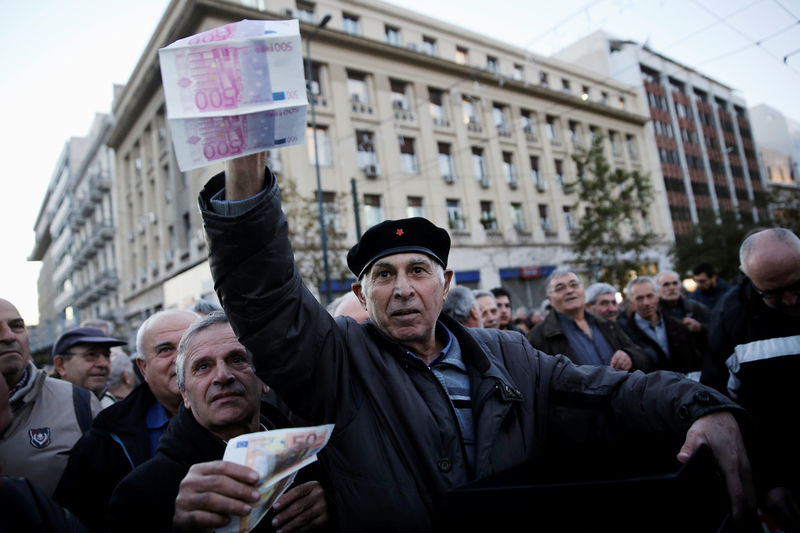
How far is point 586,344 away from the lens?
4938 millimetres

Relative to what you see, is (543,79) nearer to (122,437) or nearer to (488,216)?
(488,216)

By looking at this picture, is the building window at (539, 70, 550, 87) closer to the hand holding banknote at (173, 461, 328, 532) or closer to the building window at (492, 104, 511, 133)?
the building window at (492, 104, 511, 133)

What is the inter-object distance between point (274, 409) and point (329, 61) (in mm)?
23122

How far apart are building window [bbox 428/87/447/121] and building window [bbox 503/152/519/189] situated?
465 centimetres

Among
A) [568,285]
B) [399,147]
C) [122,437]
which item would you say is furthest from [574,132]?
[122,437]

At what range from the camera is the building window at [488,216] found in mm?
26641

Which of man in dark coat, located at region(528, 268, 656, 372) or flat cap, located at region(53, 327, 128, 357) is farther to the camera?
man in dark coat, located at region(528, 268, 656, 372)

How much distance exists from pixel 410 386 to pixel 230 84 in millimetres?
1103

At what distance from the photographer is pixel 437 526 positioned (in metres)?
1.65

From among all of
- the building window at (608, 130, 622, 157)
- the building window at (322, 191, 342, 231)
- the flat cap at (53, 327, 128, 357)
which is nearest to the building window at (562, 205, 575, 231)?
the building window at (608, 130, 622, 157)

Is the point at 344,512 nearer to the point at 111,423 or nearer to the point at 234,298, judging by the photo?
the point at 234,298

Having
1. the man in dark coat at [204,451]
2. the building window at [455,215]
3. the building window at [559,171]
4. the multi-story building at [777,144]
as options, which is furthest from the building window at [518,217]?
the multi-story building at [777,144]

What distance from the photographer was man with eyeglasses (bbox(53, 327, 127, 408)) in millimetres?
4438

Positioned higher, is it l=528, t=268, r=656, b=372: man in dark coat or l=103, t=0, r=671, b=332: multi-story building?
l=103, t=0, r=671, b=332: multi-story building
